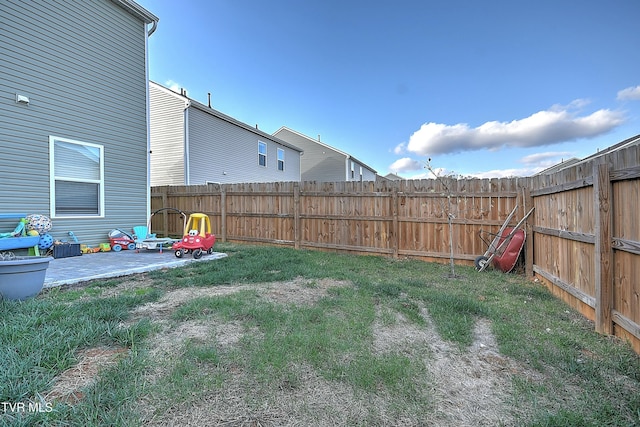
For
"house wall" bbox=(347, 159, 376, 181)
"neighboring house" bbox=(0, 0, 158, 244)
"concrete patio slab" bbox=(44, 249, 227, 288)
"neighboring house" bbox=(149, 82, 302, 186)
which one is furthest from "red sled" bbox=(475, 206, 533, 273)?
"house wall" bbox=(347, 159, 376, 181)

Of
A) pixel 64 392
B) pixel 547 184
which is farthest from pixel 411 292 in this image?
pixel 64 392

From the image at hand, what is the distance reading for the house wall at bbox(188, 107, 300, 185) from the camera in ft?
39.6

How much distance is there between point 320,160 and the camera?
22.1 meters

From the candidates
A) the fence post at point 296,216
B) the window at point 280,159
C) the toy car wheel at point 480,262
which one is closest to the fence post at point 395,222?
the toy car wheel at point 480,262

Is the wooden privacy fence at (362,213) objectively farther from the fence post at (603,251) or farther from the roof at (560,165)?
the roof at (560,165)

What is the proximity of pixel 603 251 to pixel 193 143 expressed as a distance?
40.9ft

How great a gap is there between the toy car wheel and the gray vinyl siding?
34.4 feet

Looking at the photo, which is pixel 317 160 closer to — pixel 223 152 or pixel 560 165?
pixel 223 152

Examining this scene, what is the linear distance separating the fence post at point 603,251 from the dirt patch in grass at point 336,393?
1078 millimetres

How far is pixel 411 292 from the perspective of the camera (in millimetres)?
4188

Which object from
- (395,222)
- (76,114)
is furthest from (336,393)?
(76,114)

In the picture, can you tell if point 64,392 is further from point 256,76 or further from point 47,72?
point 256,76

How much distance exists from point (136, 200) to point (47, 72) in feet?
10.4

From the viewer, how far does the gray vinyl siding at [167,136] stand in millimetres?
11727
